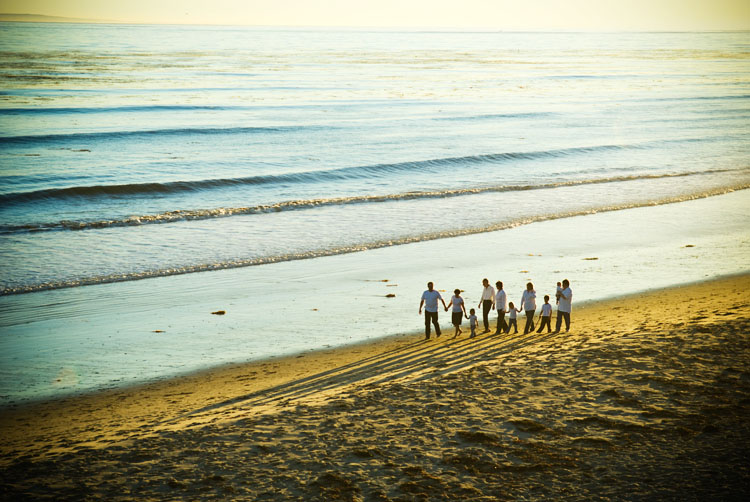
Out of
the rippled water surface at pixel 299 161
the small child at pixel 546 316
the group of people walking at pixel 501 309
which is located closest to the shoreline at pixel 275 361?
the group of people walking at pixel 501 309

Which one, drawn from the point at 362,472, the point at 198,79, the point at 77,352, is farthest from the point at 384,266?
the point at 198,79

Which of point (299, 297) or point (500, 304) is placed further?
point (299, 297)

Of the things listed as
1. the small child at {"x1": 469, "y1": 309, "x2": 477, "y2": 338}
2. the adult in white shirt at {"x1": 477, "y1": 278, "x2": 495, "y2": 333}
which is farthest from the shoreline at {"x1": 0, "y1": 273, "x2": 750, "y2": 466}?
the adult in white shirt at {"x1": 477, "y1": 278, "x2": 495, "y2": 333}

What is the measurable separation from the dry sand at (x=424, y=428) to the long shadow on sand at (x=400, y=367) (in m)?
0.05

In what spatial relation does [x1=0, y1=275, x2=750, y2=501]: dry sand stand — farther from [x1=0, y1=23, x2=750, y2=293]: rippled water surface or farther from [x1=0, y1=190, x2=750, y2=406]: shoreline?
[x1=0, y1=23, x2=750, y2=293]: rippled water surface

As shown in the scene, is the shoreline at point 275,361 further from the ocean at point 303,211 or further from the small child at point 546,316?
the small child at point 546,316

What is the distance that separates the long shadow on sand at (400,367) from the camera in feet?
36.3

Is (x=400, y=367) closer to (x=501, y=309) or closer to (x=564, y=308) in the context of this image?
(x=501, y=309)

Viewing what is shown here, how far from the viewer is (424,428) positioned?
31.6 feet

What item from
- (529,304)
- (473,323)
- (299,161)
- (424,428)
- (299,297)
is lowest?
(424,428)

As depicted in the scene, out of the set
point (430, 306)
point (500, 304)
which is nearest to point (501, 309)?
point (500, 304)

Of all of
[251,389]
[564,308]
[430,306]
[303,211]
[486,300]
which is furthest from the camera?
[303,211]

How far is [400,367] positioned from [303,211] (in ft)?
50.8

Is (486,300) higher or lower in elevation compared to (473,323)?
higher
